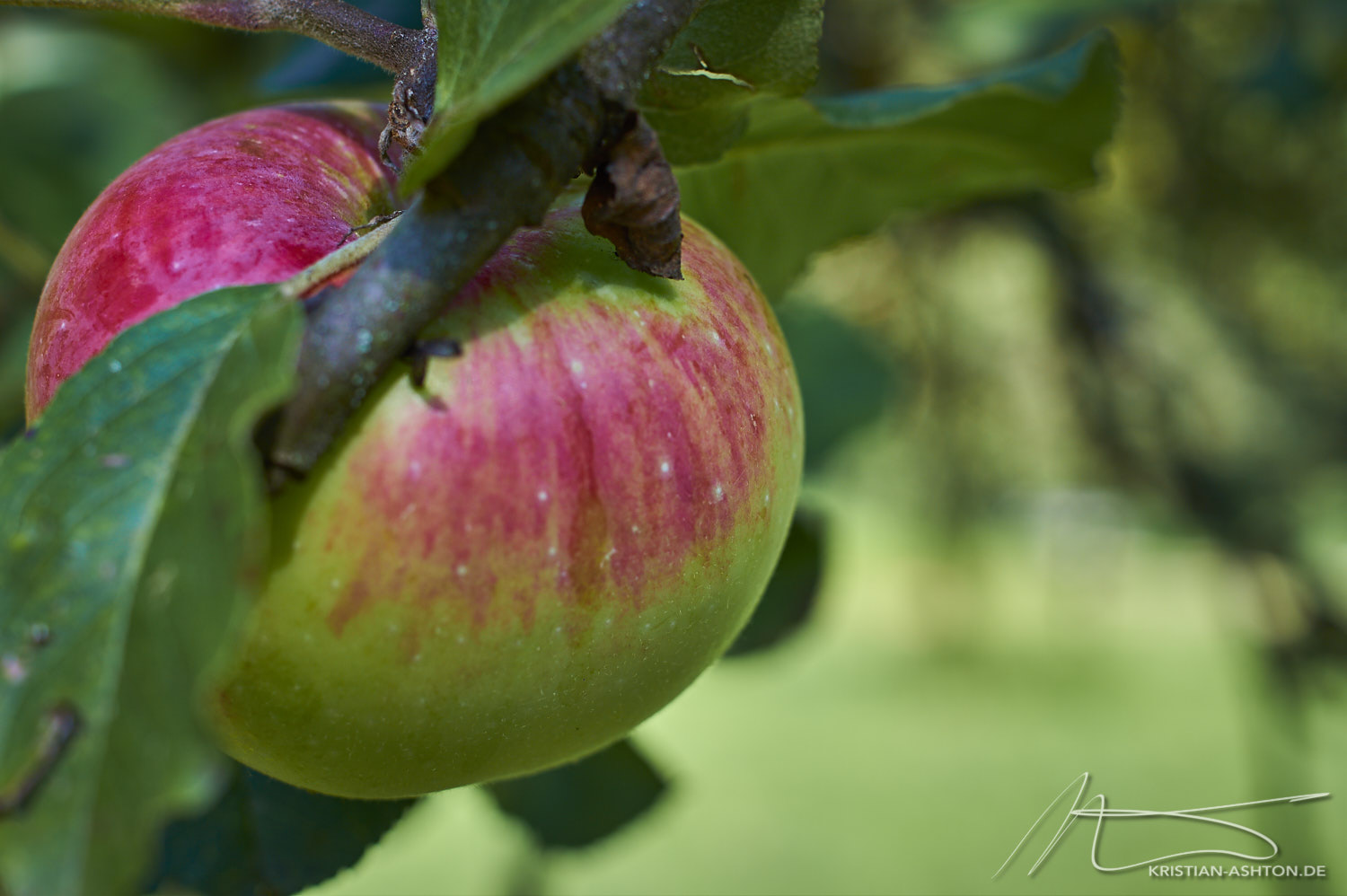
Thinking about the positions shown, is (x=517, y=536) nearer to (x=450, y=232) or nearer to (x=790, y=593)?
(x=450, y=232)

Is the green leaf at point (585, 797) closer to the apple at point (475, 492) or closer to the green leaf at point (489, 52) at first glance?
the apple at point (475, 492)

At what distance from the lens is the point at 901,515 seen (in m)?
3.99

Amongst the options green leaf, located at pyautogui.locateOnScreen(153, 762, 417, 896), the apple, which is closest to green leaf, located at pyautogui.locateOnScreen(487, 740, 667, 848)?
green leaf, located at pyautogui.locateOnScreen(153, 762, 417, 896)

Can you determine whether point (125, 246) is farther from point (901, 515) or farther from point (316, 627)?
point (901, 515)

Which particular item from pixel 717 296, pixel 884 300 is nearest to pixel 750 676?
pixel 884 300

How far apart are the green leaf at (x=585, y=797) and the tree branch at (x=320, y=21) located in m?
0.39

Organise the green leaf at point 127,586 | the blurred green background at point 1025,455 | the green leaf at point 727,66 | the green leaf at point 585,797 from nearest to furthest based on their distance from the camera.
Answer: the green leaf at point 127,586, the green leaf at point 727,66, the green leaf at point 585,797, the blurred green background at point 1025,455

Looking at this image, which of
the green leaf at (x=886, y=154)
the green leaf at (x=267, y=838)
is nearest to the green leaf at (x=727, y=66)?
the green leaf at (x=886, y=154)

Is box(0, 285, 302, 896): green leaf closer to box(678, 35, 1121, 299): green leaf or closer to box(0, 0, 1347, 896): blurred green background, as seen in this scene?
box(678, 35, 1121, 299): green leaf

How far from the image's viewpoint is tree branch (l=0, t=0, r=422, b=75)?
27 centimetres

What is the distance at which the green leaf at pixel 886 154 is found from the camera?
399 mm

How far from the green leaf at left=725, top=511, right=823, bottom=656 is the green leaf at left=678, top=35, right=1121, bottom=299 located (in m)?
0.19

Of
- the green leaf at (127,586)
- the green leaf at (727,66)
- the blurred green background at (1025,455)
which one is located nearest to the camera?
the green leaf at (127,586)

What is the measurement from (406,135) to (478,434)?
81 millimetres
